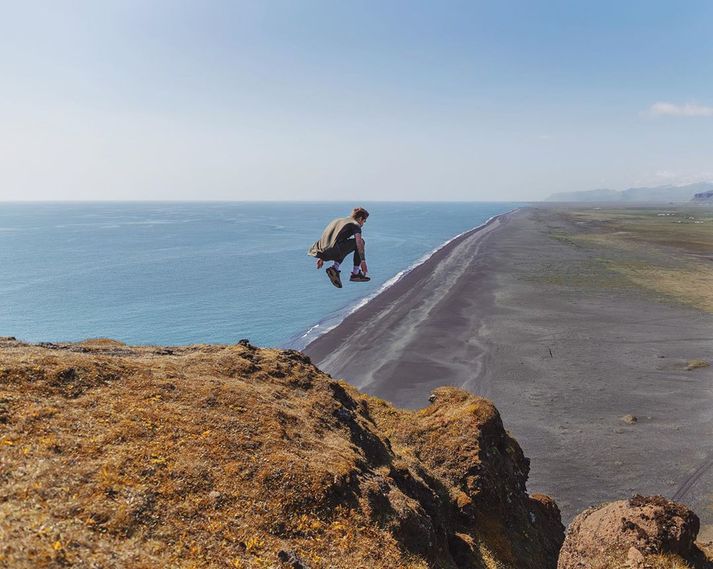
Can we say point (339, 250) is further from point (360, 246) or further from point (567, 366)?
point (567, 366)

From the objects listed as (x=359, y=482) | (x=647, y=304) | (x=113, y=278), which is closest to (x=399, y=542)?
(x=359, y=482)

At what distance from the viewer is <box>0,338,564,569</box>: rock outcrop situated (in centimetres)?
803

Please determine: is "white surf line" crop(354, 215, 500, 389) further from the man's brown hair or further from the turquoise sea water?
the man's brown hair

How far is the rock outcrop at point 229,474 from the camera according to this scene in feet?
26.3

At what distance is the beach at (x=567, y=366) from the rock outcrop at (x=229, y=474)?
12383 millimetres

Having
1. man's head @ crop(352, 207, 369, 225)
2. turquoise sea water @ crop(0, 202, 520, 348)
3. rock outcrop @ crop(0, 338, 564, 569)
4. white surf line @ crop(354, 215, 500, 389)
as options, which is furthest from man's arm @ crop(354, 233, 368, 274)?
turquoise sea water @ crop(0, 202, 520, 348)

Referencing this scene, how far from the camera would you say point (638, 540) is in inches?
468

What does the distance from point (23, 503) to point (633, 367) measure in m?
45.5

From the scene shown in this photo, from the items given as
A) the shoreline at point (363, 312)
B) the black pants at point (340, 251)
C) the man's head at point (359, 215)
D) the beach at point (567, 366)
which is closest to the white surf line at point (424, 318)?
the beach at point (567, 366)

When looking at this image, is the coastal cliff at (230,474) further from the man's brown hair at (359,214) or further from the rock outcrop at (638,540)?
the man's brown hair at (359,214)

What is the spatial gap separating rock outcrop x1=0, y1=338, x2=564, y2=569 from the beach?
12.4 meters

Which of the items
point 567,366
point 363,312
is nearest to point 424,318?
point 363,312

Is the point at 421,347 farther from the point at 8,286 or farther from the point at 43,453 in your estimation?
the point at 8,286

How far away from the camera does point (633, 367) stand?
41.6m
